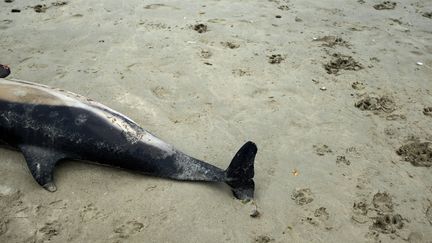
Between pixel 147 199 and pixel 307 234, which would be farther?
pixel 147 199

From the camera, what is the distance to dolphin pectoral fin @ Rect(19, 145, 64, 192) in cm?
343

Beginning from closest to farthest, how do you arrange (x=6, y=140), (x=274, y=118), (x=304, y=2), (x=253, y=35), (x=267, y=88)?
(x=6, y=140)
(x=274, y=118)
(x=267, y=88)
(x=253, y=35)
(x=304, y=2)

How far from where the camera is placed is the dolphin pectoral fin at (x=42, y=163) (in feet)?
11.3

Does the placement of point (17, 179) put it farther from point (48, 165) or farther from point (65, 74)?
point (65, 74)

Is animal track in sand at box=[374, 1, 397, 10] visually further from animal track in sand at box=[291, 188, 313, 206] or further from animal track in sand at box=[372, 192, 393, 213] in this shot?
animal track in sand at box=[291, 188, 313, 206]

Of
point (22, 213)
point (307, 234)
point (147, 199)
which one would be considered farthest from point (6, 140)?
point (307, 234)

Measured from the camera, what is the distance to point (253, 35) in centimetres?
611

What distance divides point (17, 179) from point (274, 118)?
2714 mm

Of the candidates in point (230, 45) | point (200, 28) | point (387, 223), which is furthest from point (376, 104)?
point (200, 28)

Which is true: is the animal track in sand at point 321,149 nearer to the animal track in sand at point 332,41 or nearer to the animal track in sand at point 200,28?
the animal track in sand at point 332,41

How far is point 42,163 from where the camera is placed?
3482 millimetres

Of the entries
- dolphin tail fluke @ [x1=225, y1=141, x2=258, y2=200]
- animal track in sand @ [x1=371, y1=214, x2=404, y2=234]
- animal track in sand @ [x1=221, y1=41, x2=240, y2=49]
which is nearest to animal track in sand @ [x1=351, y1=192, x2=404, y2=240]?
animal track in sand @ [x1=371, y1=214, x2=404, y2=234]

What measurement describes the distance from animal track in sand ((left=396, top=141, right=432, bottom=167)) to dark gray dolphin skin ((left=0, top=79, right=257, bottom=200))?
1.76 meters

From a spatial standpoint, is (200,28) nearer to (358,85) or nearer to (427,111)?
(358,85)
